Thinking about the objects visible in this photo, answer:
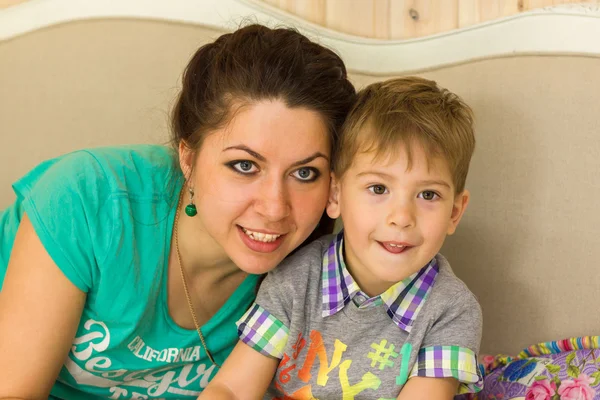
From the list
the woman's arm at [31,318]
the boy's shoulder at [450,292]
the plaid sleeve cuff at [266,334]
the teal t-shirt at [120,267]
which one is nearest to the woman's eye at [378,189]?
the boy's shoulder at [450,292]

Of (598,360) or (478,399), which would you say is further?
(478,399)

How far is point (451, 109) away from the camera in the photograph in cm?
137

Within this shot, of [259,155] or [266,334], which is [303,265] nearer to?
[266,334]

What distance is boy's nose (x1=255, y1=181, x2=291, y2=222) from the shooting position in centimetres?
134

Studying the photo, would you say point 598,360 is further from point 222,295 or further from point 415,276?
point 222,295

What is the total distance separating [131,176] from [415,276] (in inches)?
24.8

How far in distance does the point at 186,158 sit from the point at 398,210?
48cm

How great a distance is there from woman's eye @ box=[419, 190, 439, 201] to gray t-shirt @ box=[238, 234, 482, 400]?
172mm

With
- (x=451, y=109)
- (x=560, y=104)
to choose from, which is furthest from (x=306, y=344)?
(x=560, y=104)

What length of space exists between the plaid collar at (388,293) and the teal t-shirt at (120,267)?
0.87ft

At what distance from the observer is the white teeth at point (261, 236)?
4.58 ft

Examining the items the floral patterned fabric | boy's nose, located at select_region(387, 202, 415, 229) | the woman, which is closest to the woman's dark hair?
the woman

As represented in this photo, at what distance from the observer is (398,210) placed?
4.22ft

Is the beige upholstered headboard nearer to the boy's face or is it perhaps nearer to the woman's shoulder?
the boy's face
